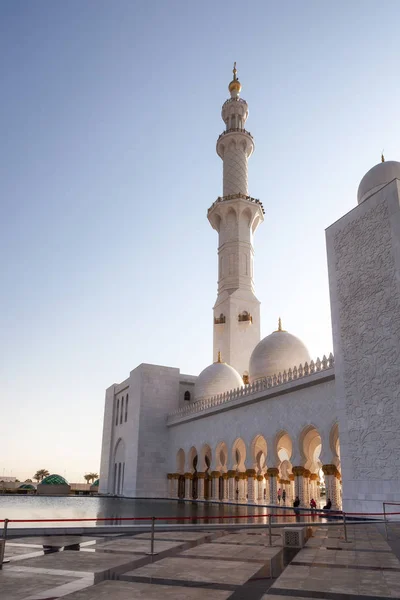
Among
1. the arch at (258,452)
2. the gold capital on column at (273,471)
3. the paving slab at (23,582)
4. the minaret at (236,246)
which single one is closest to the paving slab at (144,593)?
the paving slab at (23,582)

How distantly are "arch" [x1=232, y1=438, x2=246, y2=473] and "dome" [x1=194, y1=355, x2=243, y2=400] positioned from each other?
10.3ft

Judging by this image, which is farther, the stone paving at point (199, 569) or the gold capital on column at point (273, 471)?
the gold capital on column at point (273, 471)

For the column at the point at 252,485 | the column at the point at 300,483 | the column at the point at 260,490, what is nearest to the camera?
the column at the point at 300,483

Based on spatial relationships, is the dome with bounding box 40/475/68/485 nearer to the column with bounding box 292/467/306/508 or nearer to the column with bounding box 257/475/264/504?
the column with bounding box 257/475/264/504

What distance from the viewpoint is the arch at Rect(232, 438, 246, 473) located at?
779 inches

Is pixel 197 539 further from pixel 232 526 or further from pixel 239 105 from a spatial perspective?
pixel 239 105

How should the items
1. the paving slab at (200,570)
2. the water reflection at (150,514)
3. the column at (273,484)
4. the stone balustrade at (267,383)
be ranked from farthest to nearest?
the column at (273,484) < the stone balustrade at (267,383) < the water reflection at (150,514) < the paving slab at (200,570)

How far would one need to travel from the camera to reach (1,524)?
28.7ft

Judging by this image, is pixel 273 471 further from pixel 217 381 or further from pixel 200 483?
pixel 217 381

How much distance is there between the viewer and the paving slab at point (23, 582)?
359cm

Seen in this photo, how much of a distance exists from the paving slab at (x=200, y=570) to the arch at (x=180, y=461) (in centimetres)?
2029

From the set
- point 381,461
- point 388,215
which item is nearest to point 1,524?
point 381,461

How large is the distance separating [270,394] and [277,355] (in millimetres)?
3319

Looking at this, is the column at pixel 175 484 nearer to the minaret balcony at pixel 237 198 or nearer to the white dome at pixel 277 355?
the white dome at pixel 277 355
